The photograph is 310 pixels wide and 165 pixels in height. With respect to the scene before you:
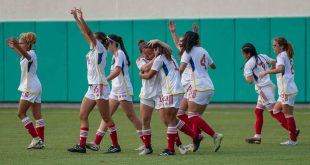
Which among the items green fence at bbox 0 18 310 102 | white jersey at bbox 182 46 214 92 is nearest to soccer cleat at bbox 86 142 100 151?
white jersey at bbox 182 46 214 92

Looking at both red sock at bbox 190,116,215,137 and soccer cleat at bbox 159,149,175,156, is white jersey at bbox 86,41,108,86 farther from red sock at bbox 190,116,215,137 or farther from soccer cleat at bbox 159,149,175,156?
red sock at bbox 190,116,215,137

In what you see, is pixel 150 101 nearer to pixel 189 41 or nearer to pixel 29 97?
pixel 189 41

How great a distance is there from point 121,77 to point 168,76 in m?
1.53

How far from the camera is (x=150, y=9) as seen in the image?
99.9 feet

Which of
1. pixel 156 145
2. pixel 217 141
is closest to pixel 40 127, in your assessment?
pixel 156 145

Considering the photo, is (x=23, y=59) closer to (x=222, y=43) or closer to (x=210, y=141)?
(x=210, y=141)

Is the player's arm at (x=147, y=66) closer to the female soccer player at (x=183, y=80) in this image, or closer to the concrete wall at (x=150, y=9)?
the female soccer player at (x=183, y=80)

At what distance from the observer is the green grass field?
14.1 metres

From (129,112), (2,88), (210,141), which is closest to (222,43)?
(2,88)

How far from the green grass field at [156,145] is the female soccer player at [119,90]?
0.29 metres

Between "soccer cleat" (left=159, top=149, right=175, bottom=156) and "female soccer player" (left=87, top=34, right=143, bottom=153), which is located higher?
"female soccer player" (left=87, top=34, right=143, bottom=153)

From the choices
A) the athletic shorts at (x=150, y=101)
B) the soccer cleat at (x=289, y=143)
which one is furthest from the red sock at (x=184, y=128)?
the soccer cleat at (x=289, y=143)

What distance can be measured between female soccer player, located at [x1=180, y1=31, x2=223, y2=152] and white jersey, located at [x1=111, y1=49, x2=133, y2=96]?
1.08m

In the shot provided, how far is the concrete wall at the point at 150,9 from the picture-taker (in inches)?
1162
